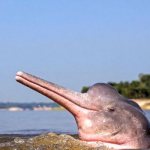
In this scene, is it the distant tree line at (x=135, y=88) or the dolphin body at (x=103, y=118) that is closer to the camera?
the dolphin body at (x=103, y=118)

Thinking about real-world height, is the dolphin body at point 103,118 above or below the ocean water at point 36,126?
below

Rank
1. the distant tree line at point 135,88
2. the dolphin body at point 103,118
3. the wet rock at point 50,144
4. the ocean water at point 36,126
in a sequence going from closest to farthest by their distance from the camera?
the wet rock at point 50,144, the dolphin body at point 103,118, the ocean water at point 36,126, the distant tree line at point 135,88

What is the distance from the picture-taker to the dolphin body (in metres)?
10.8

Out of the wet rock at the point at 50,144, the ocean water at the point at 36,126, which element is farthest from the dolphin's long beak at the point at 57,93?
the ocean water at the point at 36,126

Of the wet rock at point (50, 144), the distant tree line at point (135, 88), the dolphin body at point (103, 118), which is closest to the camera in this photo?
the wet rock at point (50, 144)

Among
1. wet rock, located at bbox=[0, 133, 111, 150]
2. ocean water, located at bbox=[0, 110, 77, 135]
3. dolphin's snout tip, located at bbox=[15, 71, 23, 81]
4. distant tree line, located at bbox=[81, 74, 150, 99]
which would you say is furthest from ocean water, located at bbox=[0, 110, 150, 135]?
distant tree line, located at bbox=[81, 74, 150, 99]

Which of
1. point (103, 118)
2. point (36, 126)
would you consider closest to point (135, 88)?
point (36, 126)

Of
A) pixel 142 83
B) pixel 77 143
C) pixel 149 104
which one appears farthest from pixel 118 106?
pixel 142 83

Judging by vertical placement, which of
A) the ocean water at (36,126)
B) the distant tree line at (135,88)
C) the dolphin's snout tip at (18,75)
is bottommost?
the dolphin's snout tip at (18,75)

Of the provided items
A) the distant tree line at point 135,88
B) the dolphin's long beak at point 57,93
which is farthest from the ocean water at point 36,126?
the distant tree line at point 135,88

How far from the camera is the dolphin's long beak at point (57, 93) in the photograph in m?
10.5

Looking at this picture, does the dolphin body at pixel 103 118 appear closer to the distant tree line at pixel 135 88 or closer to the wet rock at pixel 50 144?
the wet rock at pixel 50 144

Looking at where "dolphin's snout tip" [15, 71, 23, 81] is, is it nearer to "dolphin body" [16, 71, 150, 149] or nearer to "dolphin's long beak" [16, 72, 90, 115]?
"dolphin's long beak" [16, 72, 90, 115]

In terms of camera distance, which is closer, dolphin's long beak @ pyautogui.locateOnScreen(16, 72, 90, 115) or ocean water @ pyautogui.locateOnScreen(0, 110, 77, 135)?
dolphin's long beak @ pyautogui.locateOnScreen(16, 72, 90, 115)
